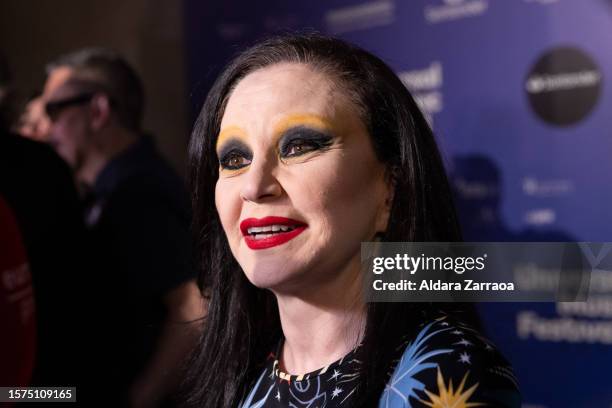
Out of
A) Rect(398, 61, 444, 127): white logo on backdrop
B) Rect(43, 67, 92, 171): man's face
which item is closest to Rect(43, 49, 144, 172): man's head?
Rect(43, 67, 92, 171): man's face

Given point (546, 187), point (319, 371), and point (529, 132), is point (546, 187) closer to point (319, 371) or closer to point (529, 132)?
point (529, 132)

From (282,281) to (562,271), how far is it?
479 mm

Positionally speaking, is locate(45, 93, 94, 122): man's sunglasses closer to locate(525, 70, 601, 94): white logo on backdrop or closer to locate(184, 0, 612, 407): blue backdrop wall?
locate(184, 0, 612, 407): blue backdrop wall

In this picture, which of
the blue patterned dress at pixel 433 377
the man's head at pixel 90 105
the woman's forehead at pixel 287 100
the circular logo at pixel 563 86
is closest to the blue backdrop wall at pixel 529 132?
the circular logo at pixel 563 86

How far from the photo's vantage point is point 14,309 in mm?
1538

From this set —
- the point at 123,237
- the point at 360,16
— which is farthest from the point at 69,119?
the point at 360,16

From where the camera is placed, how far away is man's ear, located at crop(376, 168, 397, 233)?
1.16 metres

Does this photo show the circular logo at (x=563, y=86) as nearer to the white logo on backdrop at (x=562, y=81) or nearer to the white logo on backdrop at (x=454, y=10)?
the white logo on backdrop at (x=562, y=81)

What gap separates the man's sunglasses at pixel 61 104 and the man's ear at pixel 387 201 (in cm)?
171

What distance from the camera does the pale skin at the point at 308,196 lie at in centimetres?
110

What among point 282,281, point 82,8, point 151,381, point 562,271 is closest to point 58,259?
→ point 151,381

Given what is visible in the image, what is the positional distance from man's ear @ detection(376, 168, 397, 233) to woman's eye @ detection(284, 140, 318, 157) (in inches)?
5.0

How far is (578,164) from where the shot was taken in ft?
6.57

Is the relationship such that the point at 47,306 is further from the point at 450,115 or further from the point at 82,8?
the point at 82,8
